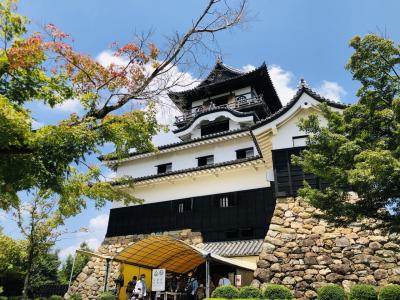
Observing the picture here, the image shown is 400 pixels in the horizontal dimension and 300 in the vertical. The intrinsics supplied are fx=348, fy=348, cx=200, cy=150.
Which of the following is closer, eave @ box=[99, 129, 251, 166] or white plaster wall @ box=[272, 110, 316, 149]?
white plaster wall @ box=[272, 110, 316, 149]

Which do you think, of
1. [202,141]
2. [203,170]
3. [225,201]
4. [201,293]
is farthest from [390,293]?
[202,141]

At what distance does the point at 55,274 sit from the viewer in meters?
36.0

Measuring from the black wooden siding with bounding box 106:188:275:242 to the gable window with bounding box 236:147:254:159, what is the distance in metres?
2.94

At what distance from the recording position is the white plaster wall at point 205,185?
20.0 m

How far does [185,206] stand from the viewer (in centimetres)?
2150

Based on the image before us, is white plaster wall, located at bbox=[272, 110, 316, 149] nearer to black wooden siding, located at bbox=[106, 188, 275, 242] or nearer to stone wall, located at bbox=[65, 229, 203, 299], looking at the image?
black wooden siding, located at bbox=[106, 188, 275, 242]

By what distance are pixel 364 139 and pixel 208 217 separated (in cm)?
1242

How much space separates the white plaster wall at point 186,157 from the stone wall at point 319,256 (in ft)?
26.3

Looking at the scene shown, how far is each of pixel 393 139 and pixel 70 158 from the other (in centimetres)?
781

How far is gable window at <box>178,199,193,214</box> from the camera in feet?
70.0

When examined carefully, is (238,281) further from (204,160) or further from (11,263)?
(11,263)

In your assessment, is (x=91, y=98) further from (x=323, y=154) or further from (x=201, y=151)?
(x=201, y=151)

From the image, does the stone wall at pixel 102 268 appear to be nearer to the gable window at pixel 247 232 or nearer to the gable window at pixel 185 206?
the gable window at pixel 185 206

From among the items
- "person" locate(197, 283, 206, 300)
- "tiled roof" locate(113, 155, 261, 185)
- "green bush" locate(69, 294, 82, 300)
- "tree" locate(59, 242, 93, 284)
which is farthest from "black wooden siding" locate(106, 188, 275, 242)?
"tree" locate(59, 242, 93, 284)
